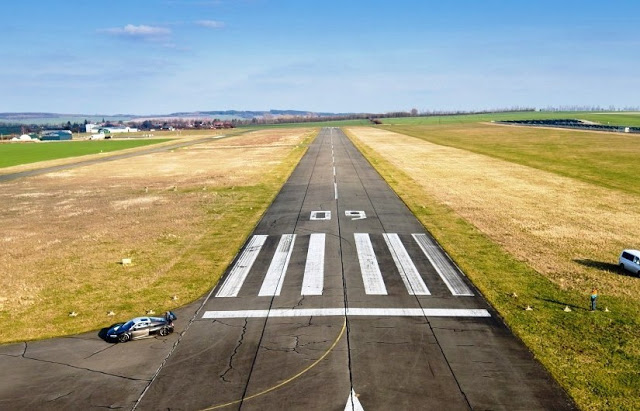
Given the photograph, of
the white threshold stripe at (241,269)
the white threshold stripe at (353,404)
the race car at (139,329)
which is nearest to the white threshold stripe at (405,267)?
the white threshold stripe at (241,269)

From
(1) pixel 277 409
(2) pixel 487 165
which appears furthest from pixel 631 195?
(1) pixel 277 409

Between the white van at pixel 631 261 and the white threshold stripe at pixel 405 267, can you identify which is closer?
the white threshold stripe at pixel 405 267

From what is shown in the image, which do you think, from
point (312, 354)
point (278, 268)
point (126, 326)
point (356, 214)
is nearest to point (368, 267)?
point (278, 268)

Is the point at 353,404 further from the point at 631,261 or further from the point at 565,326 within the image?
the point at 631,261

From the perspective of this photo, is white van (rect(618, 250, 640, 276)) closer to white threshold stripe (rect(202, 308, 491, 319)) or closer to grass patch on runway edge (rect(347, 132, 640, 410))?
grass patch on runway edge (rect(347, 132, 640, 410))

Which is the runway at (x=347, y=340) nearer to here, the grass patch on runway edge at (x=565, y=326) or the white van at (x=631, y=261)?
the grass patch on runway edge at (x=565, y=326)

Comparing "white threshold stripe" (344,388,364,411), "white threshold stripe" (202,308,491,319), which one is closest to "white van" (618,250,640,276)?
"white threshold stripe" (202,308,491,319)
